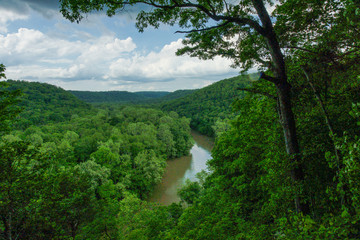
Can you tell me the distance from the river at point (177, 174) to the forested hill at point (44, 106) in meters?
39.2

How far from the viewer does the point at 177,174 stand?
91.8 feet

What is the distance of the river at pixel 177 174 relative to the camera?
72.5 feet

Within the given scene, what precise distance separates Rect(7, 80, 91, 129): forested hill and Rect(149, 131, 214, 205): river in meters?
39.2

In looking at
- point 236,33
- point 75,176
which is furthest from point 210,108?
point 236,33

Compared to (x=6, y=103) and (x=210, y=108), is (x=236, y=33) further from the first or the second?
(x=210, y=108)

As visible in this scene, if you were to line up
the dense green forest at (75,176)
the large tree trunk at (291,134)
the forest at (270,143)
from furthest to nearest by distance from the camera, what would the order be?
the dense green forest at (75,176) → the large tree trunk at (291,134) → the forest at (270,143)

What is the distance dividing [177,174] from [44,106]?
68.8m

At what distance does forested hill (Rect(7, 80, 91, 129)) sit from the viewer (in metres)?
54.6

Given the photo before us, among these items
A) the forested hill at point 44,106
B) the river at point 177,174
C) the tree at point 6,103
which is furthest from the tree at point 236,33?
the forested hill at point 44,106

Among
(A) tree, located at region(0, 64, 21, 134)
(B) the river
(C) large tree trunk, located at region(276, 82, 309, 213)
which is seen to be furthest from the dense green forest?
(C) large tree trunk, located at region(276, 82, 309, 213)

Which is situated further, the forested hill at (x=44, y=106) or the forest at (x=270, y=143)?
the forested hill at (x=44, y=106)

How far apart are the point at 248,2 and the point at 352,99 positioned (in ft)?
10.5

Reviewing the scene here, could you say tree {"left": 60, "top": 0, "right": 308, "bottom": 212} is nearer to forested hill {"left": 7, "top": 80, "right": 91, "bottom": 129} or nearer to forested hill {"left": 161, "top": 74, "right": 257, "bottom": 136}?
forested hill {"left": 161, "top": 74, "right": 257, "bottom": 136}

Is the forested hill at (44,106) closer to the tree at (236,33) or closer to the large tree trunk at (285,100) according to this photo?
the tree at (236,33)
